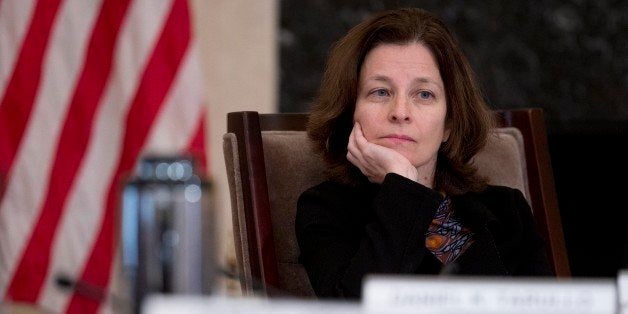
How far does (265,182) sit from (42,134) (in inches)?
43.9

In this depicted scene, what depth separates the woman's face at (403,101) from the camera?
187 cm

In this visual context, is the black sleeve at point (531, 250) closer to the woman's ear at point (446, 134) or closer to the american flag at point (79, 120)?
the woman's ear at point (446, 134)

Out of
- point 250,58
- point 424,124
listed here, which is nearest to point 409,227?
point 424,124

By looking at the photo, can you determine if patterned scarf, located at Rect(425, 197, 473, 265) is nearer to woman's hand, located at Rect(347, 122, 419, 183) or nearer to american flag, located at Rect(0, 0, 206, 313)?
woman's hand, located at Rect(347, 122, 419, 183)

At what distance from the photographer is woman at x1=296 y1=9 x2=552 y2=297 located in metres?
1.75

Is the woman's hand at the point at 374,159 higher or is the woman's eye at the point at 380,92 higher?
the woman's eye at the point at 380,92

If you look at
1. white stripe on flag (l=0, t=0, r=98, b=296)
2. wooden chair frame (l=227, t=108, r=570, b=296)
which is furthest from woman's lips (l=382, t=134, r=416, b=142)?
white stripe on flag (l=0, t=0, r=98, b=296)

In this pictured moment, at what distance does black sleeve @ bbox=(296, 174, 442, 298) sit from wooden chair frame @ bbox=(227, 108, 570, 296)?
9cm

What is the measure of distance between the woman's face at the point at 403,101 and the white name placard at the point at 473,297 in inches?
38.6

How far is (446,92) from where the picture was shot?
1945mm

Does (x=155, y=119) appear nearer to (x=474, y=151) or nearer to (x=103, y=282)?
(x=103, y=282)

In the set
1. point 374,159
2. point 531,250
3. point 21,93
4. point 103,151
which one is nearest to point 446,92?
point 374,159

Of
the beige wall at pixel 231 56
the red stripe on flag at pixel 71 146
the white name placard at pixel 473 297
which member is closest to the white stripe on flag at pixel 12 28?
the red stripe on flag at pixel 71 146

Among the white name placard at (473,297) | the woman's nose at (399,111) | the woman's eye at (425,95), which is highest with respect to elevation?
the woman's eye at (425,95)
